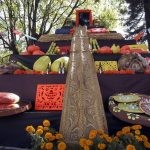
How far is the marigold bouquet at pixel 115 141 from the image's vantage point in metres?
2.54

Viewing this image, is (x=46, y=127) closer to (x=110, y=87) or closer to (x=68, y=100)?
(x=68, y=100)

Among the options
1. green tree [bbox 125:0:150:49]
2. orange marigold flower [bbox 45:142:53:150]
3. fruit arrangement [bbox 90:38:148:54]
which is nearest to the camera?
orange marigold flower [bbox 45:142:53:150]

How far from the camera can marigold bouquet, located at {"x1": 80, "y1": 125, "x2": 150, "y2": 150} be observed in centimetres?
254

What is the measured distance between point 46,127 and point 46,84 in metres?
0.77

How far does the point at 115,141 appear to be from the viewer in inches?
104

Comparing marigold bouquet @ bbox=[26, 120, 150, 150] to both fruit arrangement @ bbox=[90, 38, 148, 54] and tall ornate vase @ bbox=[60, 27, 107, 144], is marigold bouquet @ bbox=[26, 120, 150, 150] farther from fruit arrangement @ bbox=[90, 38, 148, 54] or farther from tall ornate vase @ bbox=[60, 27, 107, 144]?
fruit arrangement @ bbox=[90, 38, 148, 54]

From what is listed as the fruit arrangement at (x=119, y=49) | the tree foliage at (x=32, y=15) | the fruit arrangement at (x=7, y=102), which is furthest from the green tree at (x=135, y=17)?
the fruit arrangement at (x=7, y=102)

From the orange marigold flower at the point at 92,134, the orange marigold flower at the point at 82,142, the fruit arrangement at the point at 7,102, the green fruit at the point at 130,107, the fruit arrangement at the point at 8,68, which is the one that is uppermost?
the fruit arrangement at the point at 8,68

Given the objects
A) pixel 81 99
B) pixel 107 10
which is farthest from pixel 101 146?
pixel 107 10

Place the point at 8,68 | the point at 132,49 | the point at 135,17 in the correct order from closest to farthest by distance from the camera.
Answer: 1. the point at 8,68
2. the point at 132,49
3. the point at 135,17

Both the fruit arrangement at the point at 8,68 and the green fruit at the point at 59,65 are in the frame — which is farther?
the green fruit at the point at 59,65

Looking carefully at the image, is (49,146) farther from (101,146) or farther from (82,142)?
(101,146)

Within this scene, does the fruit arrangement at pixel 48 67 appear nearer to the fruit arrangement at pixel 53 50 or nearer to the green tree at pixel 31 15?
the fruit arrangement at pixel 53 50

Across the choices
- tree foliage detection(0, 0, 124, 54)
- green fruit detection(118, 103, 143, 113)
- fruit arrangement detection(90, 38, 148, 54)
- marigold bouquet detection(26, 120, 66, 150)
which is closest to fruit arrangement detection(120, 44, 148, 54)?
fruit arrangement detection(90, 38, 148, 54)
